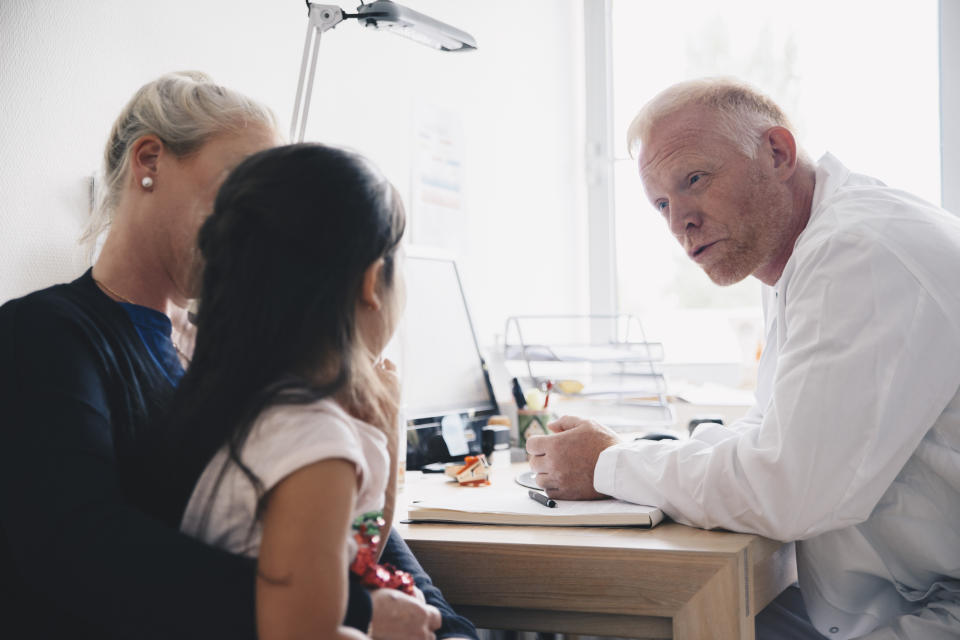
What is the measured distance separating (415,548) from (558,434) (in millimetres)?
324

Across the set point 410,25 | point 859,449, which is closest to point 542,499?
point 859,449

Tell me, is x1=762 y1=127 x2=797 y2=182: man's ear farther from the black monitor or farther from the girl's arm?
the girl's arm

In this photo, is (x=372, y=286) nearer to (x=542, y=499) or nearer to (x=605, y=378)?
(x=542, y=499)

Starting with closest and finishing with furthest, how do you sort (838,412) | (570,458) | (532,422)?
(838,412), (570,458), (532,422)

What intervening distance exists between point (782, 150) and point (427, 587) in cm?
93

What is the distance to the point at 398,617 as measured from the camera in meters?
0.77

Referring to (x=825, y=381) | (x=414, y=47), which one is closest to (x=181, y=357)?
(x=825, y=381)

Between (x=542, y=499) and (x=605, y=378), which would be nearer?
(x=542, y=499)

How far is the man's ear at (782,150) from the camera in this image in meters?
1.34

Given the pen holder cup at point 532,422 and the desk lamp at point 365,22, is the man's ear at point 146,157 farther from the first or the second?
the pen holder cup at point 532,422

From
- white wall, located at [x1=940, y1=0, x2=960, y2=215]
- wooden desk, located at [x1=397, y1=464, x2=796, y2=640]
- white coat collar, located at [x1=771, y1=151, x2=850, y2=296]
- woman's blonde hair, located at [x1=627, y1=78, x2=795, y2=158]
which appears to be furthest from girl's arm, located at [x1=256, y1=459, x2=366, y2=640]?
white wall, located at [x1=940, y1=0, x2=960, y2=215]

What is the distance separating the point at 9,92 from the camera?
1035 mm

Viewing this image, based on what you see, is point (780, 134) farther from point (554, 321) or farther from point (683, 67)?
point (683, 67)

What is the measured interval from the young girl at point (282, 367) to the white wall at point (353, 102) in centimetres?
50
